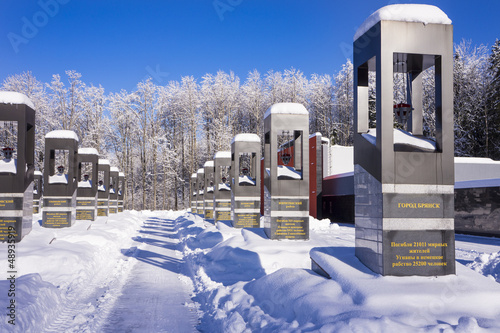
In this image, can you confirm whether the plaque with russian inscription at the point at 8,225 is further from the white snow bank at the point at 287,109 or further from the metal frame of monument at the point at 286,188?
the white snow bank at the point at 287,109

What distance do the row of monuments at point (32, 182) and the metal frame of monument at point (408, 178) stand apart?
8431 mm

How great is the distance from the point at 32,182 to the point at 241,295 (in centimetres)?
928

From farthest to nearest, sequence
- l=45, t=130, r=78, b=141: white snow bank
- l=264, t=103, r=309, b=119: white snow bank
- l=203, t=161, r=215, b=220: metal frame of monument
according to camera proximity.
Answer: l=203, t=161, r=215, b=220: metal frame of monument < l=45, t=130, r=78, b=141: white snow bank < l=264, t=103, r=309, b=119: white snow bank

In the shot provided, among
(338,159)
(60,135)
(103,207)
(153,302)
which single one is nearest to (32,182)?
(60,135)

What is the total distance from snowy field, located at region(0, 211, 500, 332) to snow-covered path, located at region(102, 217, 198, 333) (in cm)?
2

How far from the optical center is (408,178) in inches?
245

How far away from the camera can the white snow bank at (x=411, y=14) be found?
637 centimetres

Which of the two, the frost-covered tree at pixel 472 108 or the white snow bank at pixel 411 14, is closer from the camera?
the white snow bank at pixel 411 14

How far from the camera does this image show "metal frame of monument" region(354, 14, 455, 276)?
614 centimetres

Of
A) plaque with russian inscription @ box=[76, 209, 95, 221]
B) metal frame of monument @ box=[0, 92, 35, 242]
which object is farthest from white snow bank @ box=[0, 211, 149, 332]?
plaque with russian inscription @ box=[76, 209, 95, 221]

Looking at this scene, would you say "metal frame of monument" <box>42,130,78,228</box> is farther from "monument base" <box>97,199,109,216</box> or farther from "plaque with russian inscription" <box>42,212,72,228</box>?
"monument base" <box>97,199,109,216</box>

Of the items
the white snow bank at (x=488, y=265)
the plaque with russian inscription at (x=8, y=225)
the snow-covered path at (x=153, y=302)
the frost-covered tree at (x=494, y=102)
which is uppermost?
the frost-covered tree at (x=494, y=102)

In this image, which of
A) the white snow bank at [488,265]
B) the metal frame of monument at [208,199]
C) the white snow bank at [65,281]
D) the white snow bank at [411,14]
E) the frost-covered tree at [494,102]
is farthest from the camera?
the frost-covered tree at [494,102]

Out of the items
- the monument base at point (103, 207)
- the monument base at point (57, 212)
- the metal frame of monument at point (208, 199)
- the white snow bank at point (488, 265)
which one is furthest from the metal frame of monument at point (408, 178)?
the monument base at point (103, 207)
